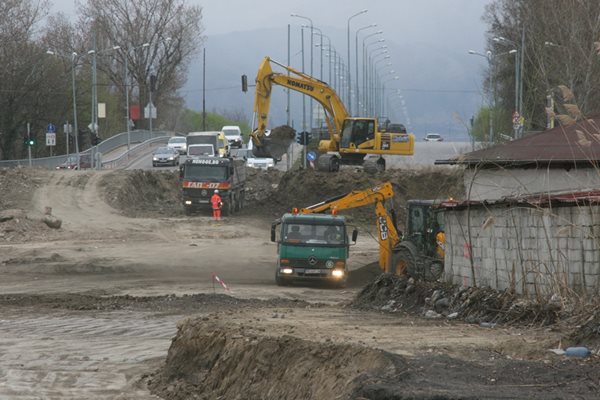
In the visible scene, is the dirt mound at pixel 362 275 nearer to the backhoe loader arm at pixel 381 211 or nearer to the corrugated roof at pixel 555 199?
the backhoe loader arm at pixel 381 211

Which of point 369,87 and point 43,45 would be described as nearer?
A: point 43,45

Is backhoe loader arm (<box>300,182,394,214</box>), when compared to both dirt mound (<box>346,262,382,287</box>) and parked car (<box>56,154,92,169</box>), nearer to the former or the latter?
dirt mound (<box>346,262,382,287</box>)

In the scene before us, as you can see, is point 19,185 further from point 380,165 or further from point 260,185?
point 380,165

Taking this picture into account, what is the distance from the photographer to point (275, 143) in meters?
50.9

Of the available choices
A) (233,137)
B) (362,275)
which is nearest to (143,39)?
(233,137)

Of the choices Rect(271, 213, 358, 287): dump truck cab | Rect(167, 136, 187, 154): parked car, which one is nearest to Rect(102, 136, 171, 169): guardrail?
Rect(167, 136, 187, 154): parked car

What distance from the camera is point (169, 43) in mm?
110000

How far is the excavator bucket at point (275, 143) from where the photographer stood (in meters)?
49.9

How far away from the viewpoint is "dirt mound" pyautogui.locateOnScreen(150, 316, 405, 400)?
39.9 ft

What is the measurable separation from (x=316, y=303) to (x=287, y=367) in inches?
498

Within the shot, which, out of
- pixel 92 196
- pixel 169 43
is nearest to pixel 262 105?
pixel 92 196

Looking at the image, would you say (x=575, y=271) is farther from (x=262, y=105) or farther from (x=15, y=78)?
(x=15, y=78)

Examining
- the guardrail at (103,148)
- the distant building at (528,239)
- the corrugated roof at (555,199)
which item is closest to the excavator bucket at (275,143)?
the distant building at (528,239)

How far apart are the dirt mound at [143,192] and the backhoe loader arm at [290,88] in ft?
23.4
